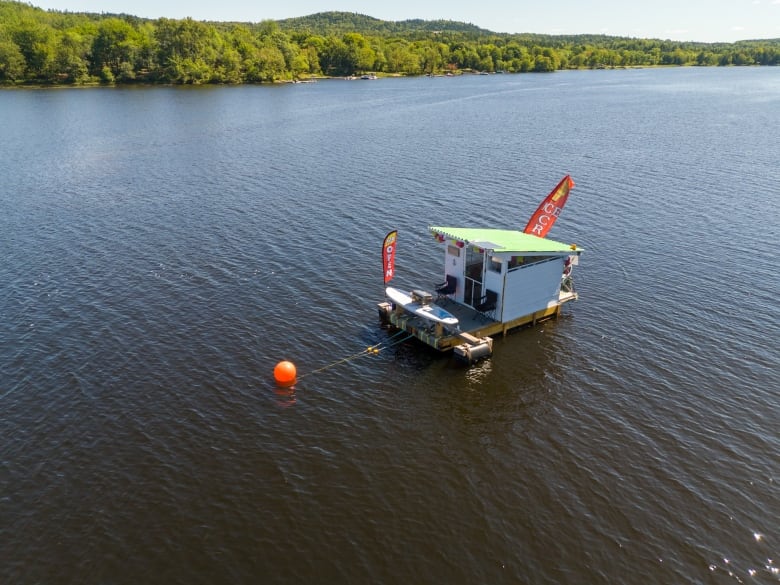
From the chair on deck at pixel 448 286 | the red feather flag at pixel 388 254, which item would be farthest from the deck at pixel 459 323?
the red feather flag at pixel 388 254

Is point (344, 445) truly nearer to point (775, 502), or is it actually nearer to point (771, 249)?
point (775, 502)

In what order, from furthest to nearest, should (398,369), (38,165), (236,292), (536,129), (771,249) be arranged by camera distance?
(536,129) < (38,165) < (771,249) < (236,292) < (398,369)

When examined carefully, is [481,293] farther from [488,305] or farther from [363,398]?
[363,398]

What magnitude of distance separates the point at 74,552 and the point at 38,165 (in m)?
81.7

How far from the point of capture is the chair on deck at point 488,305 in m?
40.8

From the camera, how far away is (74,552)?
23.7 meters

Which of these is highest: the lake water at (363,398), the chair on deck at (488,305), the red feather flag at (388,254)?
the red feather flag at (388,254)

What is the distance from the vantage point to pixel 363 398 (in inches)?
1344

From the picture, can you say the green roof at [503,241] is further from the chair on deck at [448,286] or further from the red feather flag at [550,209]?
the red feather flag at [550,209]

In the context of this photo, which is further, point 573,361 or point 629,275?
point 629,275

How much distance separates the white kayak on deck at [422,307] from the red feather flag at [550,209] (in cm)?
1253

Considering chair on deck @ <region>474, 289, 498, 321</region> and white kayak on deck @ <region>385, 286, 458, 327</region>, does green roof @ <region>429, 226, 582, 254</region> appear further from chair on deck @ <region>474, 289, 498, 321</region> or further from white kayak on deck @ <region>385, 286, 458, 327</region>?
white kayak on deck @ <region>385, 286, 458, 327</region>

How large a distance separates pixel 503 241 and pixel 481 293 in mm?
3962

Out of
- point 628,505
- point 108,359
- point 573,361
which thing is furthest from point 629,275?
point 108,359
